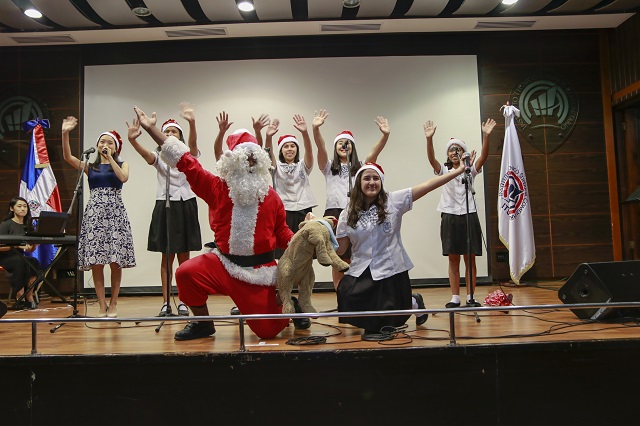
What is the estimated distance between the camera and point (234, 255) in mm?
3197

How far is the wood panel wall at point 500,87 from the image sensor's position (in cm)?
680

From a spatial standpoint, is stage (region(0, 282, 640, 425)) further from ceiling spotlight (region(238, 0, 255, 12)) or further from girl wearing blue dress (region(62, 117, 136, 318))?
ceiling spotlight (region(238, 0, 255, 12))

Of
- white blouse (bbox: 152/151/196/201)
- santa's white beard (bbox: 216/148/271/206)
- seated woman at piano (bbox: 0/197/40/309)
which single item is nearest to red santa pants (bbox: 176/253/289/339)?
santa's white beard (bbox: 216/148/271/206)

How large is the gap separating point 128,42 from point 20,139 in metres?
1.81

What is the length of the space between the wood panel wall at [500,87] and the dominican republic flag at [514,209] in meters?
0.58

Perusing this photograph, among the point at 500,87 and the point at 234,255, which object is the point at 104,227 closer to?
the point at 234,255

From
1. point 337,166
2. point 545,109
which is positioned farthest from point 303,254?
point 545,109

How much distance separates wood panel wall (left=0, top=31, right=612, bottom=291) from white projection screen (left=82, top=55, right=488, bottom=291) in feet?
0.49

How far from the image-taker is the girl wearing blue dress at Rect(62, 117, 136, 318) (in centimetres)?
397

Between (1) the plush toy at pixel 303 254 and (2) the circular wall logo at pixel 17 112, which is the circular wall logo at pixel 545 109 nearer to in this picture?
(1) the plush toy at pixel 303 254

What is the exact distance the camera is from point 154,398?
2621mm

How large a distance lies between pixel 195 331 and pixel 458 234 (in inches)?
96.1

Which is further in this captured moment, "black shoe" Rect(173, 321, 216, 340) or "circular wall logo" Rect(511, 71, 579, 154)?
"circular wall logo" Rect(511, 71, 579, 154)

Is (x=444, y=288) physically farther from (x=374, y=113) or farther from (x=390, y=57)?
(x=390, y=57)
